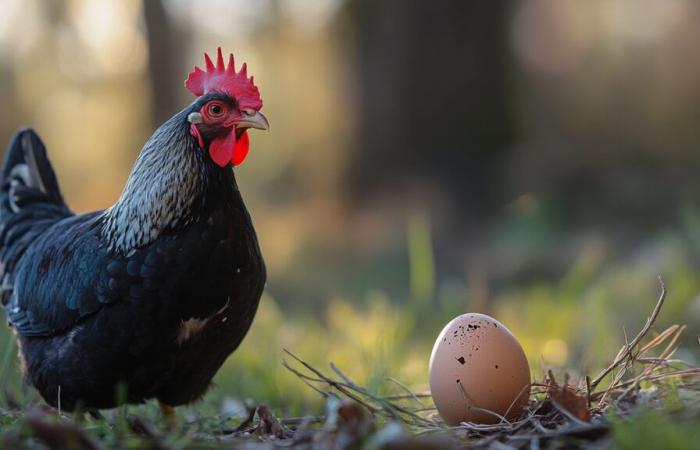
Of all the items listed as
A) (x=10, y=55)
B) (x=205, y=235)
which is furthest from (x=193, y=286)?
(x=10, y=55)

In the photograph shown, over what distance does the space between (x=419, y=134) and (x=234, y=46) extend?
7.11 metres

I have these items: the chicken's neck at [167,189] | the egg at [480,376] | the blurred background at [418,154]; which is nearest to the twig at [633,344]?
the egg at [480,376]

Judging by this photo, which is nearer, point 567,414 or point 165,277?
point 567,414

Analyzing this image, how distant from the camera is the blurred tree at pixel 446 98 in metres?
9.95

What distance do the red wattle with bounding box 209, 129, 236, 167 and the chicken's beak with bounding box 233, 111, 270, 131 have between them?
0.13ft

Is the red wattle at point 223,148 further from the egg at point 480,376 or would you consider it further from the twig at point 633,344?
the twig at point 633,344

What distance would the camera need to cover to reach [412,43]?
10094mm

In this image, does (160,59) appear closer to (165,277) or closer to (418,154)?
(418,154)

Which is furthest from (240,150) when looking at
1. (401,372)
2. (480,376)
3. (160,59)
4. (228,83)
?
(160,59)

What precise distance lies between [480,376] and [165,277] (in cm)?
116

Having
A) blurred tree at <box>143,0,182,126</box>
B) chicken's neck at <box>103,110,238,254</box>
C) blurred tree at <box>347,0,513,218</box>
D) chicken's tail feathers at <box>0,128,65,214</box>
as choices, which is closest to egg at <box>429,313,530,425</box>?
chicken's neck at <box>103,110,238,254</box>

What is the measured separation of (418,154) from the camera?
1010 centimetres

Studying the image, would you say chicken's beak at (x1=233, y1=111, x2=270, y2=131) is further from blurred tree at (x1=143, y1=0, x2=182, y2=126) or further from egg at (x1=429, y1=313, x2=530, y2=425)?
blurred tree at (x1=143, y1=0, x2=182, y2=126)

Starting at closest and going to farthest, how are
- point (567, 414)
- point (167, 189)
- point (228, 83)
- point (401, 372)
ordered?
point (567, 414) < point (167, 189) < point (228, 83) < point (401, 372)
